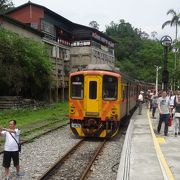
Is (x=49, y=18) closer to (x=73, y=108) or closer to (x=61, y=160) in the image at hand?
(x=73, y=108)

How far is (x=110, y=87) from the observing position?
18.4 m

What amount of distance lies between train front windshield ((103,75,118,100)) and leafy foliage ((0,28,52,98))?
63.3 feet

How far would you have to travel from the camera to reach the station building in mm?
53719

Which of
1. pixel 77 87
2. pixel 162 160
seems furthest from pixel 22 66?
pixel 162 160

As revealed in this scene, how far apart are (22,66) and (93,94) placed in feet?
74.0

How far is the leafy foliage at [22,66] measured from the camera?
120 feet

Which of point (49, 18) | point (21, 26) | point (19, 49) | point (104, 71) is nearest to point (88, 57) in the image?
point (49, 18)

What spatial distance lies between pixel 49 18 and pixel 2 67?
811 inches

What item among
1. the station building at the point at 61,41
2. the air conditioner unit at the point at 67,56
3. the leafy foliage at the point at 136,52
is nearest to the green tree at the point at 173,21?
the leafy foliage at the point at 136,52

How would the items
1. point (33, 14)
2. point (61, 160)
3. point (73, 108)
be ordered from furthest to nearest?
point (33, 14)
point (73, 108)
point (61, 160)

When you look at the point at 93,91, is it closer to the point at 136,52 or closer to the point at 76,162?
the point at 76,162

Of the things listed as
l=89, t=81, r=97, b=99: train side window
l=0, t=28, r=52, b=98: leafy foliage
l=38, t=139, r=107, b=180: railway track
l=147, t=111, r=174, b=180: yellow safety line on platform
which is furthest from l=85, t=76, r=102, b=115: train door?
l=0, t=28, r=52, b=98: leafy foliage

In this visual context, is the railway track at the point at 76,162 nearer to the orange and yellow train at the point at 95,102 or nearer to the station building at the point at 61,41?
the orange and yellow train at the point at 95,102

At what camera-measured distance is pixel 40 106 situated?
39812 millimetres
